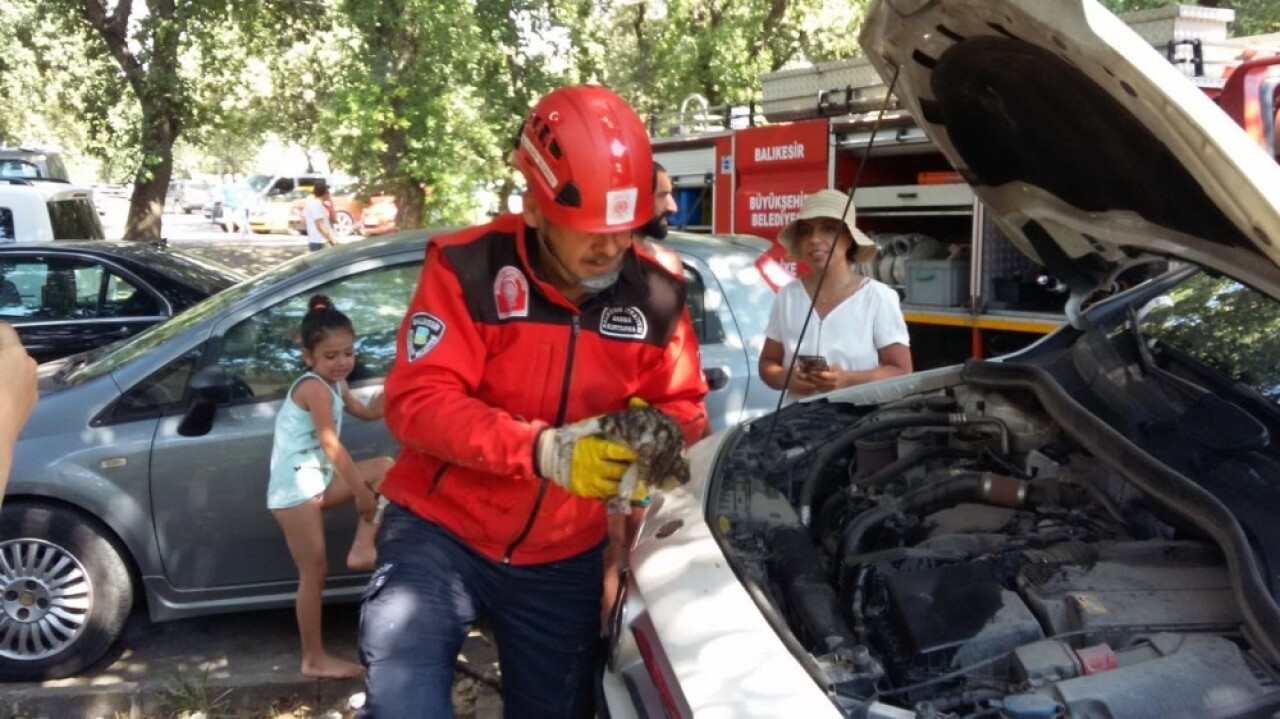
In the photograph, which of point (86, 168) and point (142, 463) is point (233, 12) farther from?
point (86, 168)

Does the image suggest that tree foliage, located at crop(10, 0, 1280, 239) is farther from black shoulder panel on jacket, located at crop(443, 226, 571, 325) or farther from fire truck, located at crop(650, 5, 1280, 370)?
black shoulder panel on jacket, located at crop(443, 226, 571, 325)

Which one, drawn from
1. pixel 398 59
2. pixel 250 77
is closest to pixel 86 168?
pixel 250 77

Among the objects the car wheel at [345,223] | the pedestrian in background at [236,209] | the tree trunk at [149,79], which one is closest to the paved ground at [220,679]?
the tree trunk at [149,79]

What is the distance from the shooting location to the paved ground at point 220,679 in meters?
4.22

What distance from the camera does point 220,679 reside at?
4.30 meters

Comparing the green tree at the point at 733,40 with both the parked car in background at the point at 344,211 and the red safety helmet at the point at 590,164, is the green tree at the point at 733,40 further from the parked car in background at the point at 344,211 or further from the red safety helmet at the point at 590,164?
the red safety helmet at the point at 590,164

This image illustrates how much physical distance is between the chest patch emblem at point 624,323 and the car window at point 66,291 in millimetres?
5695

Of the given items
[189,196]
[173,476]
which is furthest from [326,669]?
[189,196]

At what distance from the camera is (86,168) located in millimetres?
54562

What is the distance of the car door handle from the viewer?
15.7 feet

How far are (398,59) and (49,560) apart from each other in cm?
706

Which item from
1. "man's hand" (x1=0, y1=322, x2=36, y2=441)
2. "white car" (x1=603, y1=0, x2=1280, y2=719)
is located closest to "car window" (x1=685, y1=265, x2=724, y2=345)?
"white car" (x1=603, y1=0, x2=1280, y2=719)

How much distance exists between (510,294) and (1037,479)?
4.51 feet

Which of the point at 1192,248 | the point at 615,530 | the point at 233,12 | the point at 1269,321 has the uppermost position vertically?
the point at 233,12
